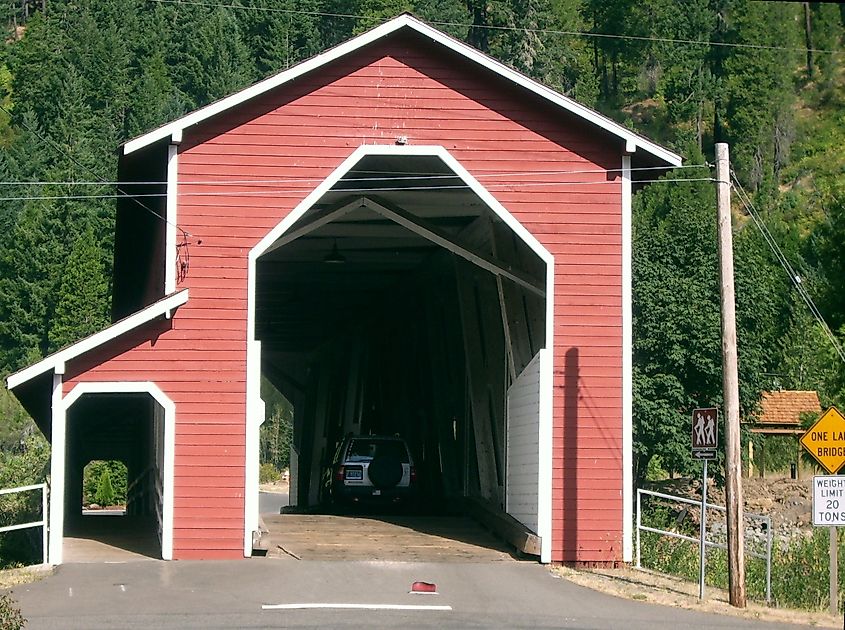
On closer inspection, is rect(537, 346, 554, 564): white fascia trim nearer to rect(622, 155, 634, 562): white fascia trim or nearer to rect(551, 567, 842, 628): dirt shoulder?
rect(551, 567, 842, 628): dirt shoulder

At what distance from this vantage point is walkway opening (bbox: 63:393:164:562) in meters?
23.1

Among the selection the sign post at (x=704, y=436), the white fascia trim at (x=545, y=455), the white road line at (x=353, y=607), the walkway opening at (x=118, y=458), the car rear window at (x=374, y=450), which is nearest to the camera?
the white road line at (x=353, y=607)

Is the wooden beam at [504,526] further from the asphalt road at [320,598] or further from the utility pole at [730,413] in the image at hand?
the utility pole at [730,413]

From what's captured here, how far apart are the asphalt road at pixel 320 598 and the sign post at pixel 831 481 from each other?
1.91 m

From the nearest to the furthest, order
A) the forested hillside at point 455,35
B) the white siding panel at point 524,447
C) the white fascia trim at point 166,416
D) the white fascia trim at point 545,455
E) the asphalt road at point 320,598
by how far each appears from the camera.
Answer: the asphalt road at point 320,598 < the white fascia trim at point 166,416 < the white fascia trim at point 545,455 < the white siding panel at point 524,447 < the forested hillside at point 455,35

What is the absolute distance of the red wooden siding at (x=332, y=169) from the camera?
20703 millimetres

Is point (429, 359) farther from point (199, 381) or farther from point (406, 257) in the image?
point (199, 381)

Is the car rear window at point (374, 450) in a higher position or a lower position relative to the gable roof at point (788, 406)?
lower

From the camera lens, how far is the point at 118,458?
42625mm

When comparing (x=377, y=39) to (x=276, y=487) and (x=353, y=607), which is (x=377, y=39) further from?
(x=276, y=487)

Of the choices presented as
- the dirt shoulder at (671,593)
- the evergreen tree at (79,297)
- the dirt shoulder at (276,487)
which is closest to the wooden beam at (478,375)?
the dirt shoulder at (671,593)

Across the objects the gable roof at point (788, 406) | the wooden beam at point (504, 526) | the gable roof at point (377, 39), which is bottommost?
the wooden beam at point (504, 526)

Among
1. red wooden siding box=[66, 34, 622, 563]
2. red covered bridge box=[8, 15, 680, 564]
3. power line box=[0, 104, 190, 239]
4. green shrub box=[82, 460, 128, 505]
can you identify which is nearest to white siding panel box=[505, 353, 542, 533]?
red covered bridge box=[8, 15, 680, 564]

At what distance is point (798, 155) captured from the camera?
401 ft
